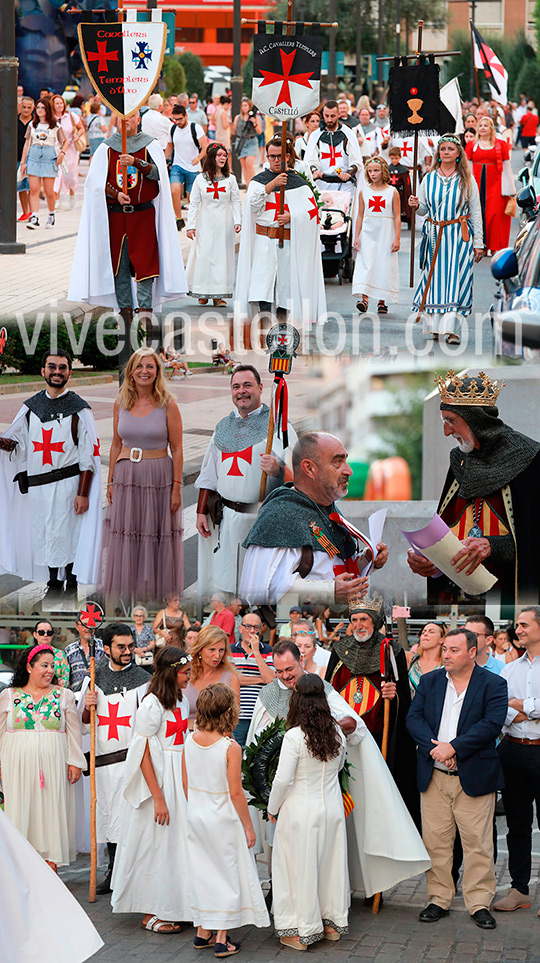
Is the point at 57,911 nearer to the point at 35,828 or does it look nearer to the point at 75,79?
the point at 35,828

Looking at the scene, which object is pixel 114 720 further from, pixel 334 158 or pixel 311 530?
pixel 334 158

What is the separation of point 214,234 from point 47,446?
7.66 meters

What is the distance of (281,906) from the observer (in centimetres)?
656

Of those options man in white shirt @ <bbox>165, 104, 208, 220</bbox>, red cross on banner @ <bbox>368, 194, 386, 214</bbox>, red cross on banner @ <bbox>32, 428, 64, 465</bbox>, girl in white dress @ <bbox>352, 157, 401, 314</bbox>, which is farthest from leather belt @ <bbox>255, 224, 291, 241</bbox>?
man in white shirt @ <bbox>165, 104, 208, 220</bbox>

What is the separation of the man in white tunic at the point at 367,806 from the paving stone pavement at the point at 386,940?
22 cm

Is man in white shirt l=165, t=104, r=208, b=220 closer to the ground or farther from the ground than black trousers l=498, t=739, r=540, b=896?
farther from the ground

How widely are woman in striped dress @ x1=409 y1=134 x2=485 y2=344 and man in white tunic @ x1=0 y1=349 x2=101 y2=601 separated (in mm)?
4921

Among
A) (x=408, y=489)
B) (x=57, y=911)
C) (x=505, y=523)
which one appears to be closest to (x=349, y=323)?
(x=408, y=489)

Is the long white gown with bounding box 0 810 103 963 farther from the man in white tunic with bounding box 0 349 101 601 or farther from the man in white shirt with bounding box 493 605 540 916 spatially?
the man in white tunic with bounding box 0 349 101 601

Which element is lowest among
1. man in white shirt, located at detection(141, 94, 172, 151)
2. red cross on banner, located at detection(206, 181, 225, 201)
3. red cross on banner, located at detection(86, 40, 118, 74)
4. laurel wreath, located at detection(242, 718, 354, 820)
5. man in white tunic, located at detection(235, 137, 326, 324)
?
laurel wreath, located at detection(242, 718, 354, 820)

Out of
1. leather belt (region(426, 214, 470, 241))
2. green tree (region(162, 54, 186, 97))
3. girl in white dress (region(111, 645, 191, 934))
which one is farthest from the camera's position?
green tree (region(162, 54, 186, 97))

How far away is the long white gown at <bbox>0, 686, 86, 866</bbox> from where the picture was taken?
320 inches

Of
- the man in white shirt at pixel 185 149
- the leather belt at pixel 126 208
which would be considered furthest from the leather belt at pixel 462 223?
the man in white shirt at pixel 185 149

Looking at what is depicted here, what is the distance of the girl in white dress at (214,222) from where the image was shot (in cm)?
1392
